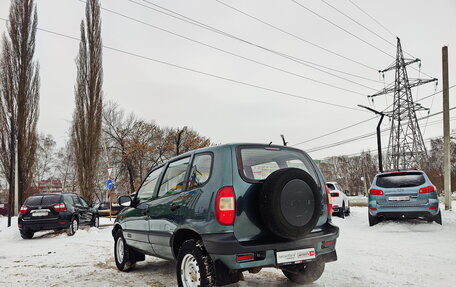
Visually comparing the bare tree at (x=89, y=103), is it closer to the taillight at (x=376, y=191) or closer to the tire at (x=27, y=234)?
the tire at (x=27, y=234)

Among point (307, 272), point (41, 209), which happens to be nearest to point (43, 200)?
point (41, 209)

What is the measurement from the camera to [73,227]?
12.1 metres

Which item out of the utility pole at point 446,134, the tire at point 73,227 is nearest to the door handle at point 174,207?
the tire at point 73,227

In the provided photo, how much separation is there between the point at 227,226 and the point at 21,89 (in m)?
24.2

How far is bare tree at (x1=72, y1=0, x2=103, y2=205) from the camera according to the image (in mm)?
24078

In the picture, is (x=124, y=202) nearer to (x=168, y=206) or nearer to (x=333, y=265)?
(x=168, y=206)

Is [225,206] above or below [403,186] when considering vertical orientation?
above

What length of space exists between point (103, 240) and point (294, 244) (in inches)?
327

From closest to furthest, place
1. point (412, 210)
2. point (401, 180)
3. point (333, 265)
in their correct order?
point (333, 265) < point (412, 210) < point (401, 180)

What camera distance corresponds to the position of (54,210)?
38.0 ft

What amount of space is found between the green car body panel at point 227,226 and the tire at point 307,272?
36cm

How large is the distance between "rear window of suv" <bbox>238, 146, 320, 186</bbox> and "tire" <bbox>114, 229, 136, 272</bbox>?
10.2 feet

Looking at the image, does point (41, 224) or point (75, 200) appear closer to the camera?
point (41, 224)

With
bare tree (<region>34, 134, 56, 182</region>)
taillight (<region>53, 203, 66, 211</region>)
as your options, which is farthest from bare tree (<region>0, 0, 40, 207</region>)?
bare tree (<region>34, 134, 56, 182</region>)
